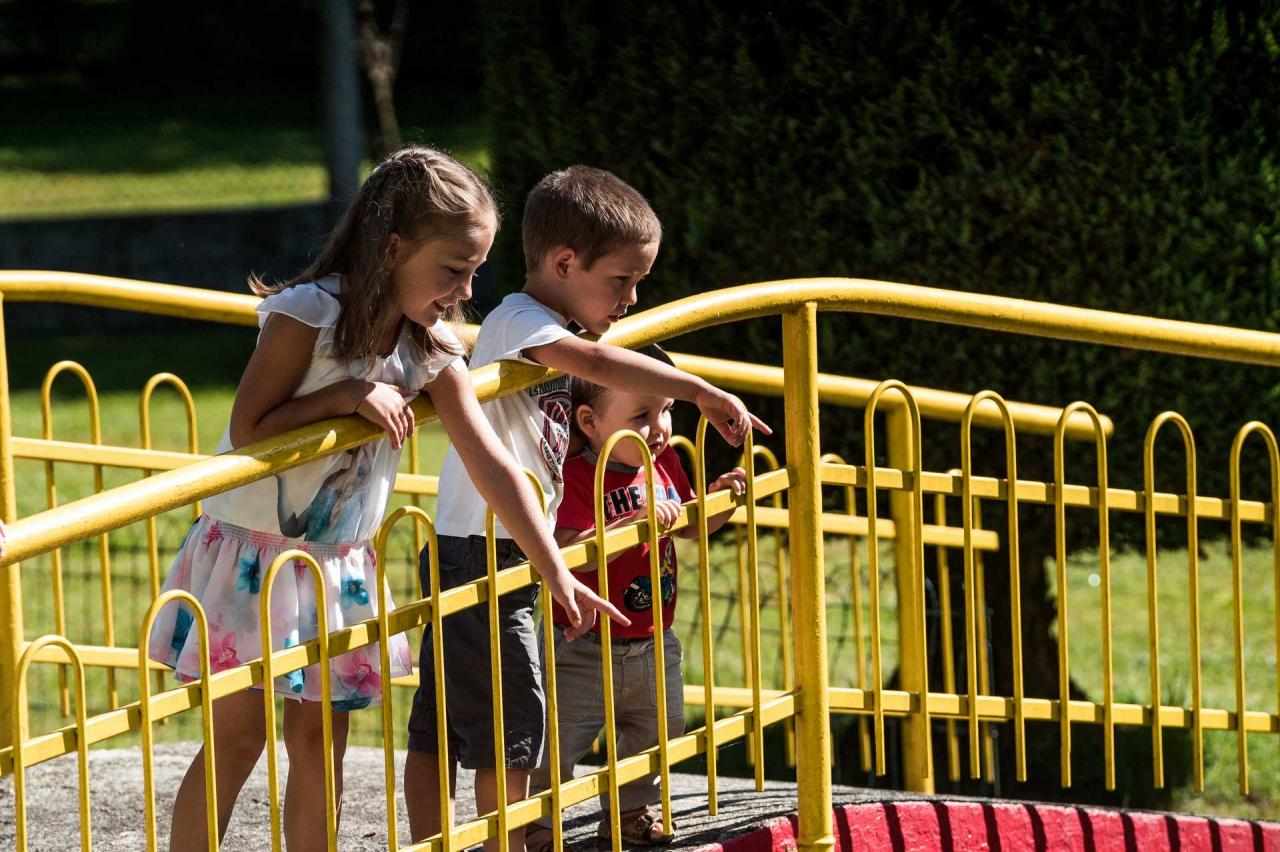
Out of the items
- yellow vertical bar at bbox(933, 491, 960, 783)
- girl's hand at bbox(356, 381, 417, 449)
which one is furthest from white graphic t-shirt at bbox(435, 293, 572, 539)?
yellow vertical bar at bbox(933, 491, 960, 783)

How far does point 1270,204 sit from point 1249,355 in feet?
4.82

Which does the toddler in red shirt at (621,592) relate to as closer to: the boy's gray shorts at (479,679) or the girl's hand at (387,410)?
the boy's gray shorts at (479,679)

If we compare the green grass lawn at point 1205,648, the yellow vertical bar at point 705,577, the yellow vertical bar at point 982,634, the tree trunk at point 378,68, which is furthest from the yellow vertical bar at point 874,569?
the tree trunk at point 378,68

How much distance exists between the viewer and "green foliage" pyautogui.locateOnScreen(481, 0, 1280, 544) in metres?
5.81

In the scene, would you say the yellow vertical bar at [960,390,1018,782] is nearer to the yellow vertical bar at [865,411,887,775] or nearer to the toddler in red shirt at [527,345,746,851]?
the yellow vertical bar at [865,411,887,775]

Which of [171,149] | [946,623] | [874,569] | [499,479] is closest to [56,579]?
[499,479]

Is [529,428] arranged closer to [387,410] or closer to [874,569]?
[387,410]

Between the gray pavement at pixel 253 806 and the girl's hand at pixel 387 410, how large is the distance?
127 centimetres

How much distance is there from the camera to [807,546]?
3.84m

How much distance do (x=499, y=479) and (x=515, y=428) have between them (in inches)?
14.8

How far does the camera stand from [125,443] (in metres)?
11.4

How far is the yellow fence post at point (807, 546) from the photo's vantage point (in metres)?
3.82

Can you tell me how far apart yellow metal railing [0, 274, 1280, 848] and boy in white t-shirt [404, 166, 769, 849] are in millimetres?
93

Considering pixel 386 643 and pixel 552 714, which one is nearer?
pixel 386 643
